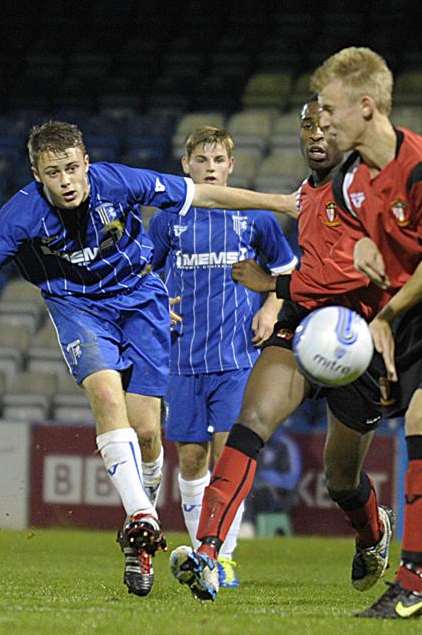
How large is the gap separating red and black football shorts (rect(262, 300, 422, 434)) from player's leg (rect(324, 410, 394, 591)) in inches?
6.1

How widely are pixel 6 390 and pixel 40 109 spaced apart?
5.93 meters

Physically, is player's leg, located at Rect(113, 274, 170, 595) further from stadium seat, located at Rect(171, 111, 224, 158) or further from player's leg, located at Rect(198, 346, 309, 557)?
stadium seat, located at Rect(171, 111, 224, 158)

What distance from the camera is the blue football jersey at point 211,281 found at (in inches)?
319

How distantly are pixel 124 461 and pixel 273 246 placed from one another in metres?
2.28

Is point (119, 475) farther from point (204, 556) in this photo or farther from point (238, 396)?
point (238, 396)

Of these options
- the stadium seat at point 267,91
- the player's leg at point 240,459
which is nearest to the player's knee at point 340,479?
the player's leg at point 240,459

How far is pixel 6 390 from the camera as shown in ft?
47.6

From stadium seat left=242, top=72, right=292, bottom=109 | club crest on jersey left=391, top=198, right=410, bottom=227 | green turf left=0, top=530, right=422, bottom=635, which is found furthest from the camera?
stadium seat left=242, top=72, right=292, bottom=109

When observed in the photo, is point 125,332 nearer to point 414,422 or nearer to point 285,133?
point 414,422

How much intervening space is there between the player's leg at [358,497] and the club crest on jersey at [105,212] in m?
1.25

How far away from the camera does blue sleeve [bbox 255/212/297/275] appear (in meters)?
7.97


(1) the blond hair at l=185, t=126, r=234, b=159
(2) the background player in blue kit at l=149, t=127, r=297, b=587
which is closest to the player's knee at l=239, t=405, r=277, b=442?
(2) the background player in blue kit at l=149, t=127, r=297, b=587

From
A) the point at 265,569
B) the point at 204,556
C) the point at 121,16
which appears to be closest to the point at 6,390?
the point at 265,569

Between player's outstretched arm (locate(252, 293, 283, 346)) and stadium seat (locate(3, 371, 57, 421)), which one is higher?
player's outstretched arm (locate(252, 293, 283, 346))
